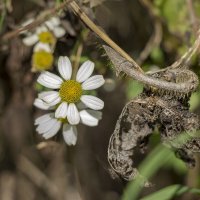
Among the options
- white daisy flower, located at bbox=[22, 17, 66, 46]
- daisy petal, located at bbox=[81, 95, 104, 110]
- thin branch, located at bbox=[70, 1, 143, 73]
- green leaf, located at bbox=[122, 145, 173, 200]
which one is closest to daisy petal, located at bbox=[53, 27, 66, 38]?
white daisy flower, located at bbox=[22, 17, 66, 46]

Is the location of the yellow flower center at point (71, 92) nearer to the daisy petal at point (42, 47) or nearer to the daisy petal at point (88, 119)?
the daisy petal at point (88, 119)

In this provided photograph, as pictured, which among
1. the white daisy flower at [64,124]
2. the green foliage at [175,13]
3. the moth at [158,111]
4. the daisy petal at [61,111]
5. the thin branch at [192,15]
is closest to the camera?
the moth at [158,111]

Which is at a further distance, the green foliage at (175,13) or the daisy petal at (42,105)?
the green foliage at (175,13)

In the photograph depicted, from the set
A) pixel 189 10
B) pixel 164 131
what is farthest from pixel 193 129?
pixel 189 10

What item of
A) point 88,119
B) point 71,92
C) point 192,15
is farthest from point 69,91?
point 192,15

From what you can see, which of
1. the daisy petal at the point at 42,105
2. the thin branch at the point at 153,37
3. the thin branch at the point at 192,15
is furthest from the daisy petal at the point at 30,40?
the thin branch at the point at 192,15

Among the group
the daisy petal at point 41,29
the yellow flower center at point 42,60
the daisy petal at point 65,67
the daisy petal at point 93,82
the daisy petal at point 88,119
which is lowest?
the daisy petal at point 88,119

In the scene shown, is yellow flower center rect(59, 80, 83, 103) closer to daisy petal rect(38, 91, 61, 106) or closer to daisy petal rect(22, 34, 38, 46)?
daisy petal rect(38, 91, 61, 106)

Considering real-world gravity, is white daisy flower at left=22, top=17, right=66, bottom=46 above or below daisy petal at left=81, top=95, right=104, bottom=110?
above

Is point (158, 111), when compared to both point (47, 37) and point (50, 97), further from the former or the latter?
point (47, 37)
